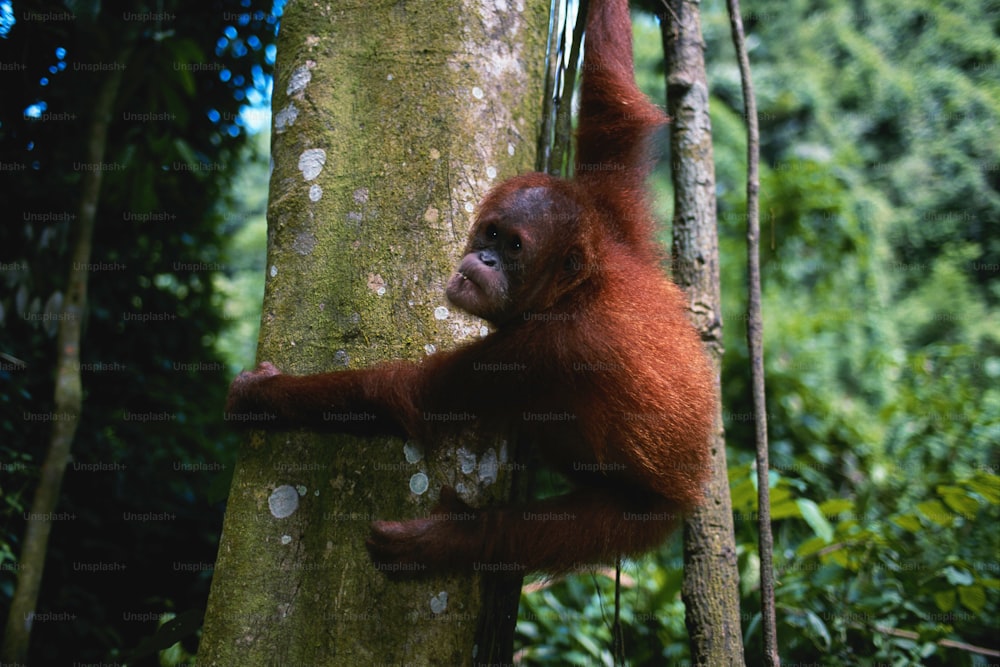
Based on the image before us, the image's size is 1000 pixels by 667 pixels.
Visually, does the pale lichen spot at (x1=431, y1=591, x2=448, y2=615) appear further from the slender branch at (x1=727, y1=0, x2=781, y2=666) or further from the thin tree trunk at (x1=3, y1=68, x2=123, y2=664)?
the thin tree trunk at (x1=3, y1=68, x2=123, y2=664)

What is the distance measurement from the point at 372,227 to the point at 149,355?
11.4 ft

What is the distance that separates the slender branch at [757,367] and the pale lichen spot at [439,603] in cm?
121

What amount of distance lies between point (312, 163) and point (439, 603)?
1.45 metres

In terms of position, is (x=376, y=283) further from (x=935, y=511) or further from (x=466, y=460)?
(x=935, y=511)

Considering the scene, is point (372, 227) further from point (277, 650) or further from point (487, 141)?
point (277, 650)

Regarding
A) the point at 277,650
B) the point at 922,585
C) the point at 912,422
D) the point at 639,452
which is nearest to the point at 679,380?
the point at 639,452

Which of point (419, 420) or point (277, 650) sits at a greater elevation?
point (419, 420)

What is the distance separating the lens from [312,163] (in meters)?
2.28

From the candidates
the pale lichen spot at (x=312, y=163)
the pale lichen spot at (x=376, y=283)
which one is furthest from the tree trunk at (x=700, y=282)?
the pale lichen spot at (x=312, y=163)

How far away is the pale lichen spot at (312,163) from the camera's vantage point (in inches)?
89.5

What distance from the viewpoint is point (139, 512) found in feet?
13.8

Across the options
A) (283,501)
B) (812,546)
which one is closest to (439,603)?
(283,501)

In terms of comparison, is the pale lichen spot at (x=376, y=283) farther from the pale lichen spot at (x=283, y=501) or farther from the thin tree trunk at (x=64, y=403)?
the thin tree trunk at (x=64, y=403)

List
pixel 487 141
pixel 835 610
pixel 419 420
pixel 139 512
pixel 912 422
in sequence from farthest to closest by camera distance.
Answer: pixel 912 422
pixel 139 512
pixel 835 610
pixel 487 141
pixel 419 420
